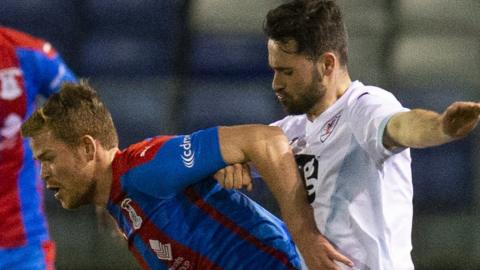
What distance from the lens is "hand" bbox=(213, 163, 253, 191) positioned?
1.96 meters

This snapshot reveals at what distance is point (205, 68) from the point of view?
3.92 m

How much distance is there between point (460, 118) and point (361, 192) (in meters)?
0.38

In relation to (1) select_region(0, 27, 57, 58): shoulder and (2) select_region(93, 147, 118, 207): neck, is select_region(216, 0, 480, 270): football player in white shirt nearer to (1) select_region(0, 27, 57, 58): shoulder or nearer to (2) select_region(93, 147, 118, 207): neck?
(2) select_region(93, 147, 118, 207): neck

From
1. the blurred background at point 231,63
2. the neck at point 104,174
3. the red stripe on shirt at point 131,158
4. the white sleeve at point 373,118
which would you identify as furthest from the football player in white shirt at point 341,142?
the blurred background at point 231,63

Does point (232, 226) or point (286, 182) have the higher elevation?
point (286, 182)

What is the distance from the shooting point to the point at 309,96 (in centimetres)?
Answer: 202

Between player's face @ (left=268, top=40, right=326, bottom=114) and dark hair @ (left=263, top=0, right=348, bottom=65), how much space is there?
18 mm

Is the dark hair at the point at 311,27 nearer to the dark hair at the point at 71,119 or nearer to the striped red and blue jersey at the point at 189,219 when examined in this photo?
the striped red and blue jersey at the point at 189,219

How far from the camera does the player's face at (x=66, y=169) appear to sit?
213cm

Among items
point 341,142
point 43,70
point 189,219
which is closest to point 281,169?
point 341,142

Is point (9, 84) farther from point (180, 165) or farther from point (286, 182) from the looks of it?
point (286, 182)

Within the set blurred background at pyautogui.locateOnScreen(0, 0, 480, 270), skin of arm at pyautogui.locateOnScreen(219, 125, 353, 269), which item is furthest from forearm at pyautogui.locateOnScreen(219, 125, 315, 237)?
blurred background at pyautogui.locateOnScreen(0, 0, 480, 270)

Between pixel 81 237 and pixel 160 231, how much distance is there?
1660 mm

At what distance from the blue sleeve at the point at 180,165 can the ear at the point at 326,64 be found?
0.83ft
